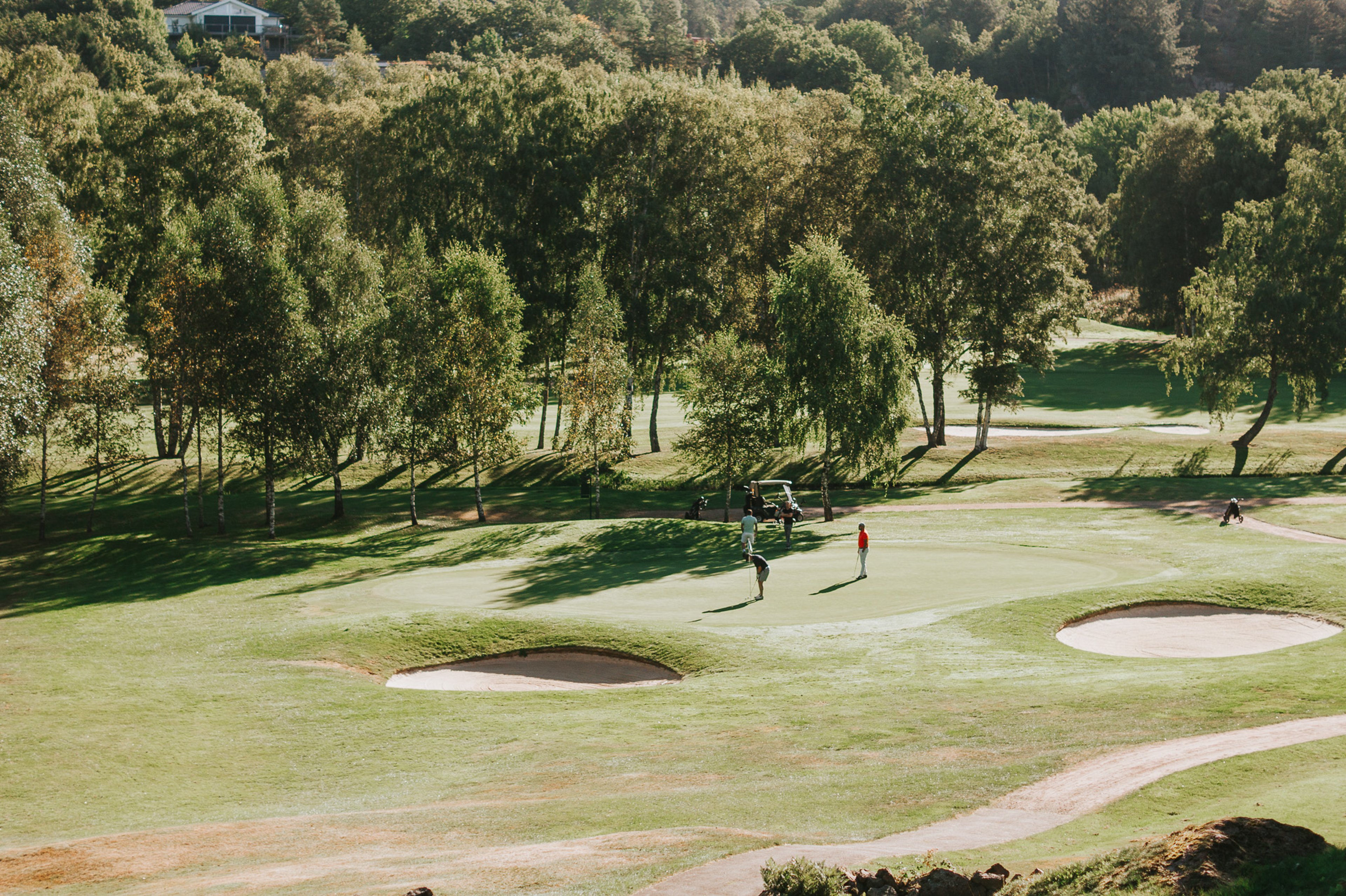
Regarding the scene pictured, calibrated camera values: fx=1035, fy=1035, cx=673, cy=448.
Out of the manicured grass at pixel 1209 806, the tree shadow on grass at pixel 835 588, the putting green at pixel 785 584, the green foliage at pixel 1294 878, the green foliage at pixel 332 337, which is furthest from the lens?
the green foliage at pixel 332 337

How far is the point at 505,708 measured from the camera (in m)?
24.5

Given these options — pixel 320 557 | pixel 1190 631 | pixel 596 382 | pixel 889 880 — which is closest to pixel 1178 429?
pixel 596 382

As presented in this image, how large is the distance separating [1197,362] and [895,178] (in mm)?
22124

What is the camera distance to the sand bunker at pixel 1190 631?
27.7 m

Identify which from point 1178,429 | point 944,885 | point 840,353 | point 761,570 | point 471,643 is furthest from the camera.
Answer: point 1178,429

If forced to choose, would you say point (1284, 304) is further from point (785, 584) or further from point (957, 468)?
point (785, 584)

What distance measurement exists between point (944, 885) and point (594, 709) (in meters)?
13.3

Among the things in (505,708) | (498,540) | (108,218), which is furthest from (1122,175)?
(505,708)

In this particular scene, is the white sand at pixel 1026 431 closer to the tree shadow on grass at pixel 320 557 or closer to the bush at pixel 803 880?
the tree shadow on grass at pixel 320 557

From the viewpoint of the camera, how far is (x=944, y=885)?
11914 millimetres

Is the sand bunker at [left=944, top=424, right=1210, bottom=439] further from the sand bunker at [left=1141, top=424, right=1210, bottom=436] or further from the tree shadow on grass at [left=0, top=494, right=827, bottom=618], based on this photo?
the tree shadow on grass at [left=0, top=494, right=827, bottom=618]

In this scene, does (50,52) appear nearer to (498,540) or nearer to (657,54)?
(498,540)

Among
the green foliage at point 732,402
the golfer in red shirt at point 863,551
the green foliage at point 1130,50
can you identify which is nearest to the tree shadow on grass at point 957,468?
the green foliage at point 732,402

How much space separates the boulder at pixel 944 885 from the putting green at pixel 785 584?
17.8 metres
